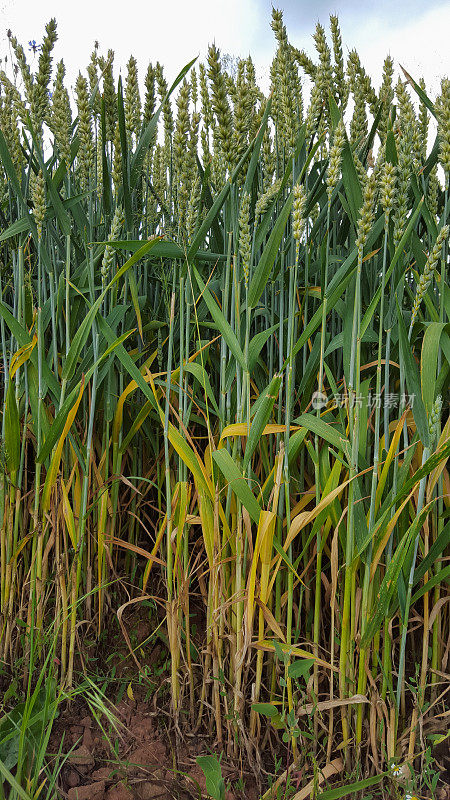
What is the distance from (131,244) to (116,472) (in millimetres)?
445

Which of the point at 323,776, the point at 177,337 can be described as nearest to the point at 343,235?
the point at 177,337

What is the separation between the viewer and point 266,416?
0.85 m

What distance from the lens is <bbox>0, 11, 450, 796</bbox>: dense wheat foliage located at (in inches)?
33.4

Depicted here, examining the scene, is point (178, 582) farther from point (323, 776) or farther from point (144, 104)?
point (144, 104)

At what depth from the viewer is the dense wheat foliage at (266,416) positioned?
0.85m

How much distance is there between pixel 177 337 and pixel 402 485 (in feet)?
1.90

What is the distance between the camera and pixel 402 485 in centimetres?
84

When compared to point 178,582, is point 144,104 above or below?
above

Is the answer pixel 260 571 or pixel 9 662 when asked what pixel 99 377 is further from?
pixel 9 662

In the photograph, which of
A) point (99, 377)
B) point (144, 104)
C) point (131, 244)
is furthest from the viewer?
point (144, 104)

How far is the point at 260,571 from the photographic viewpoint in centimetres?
96

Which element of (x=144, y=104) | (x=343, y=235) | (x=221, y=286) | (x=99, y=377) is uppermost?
(x=144, y=104)

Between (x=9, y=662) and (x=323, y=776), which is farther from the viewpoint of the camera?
(x=9, y=662)

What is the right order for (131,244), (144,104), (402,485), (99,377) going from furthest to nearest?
(144,104)
(99,377)
(131,244)
(402,485)
